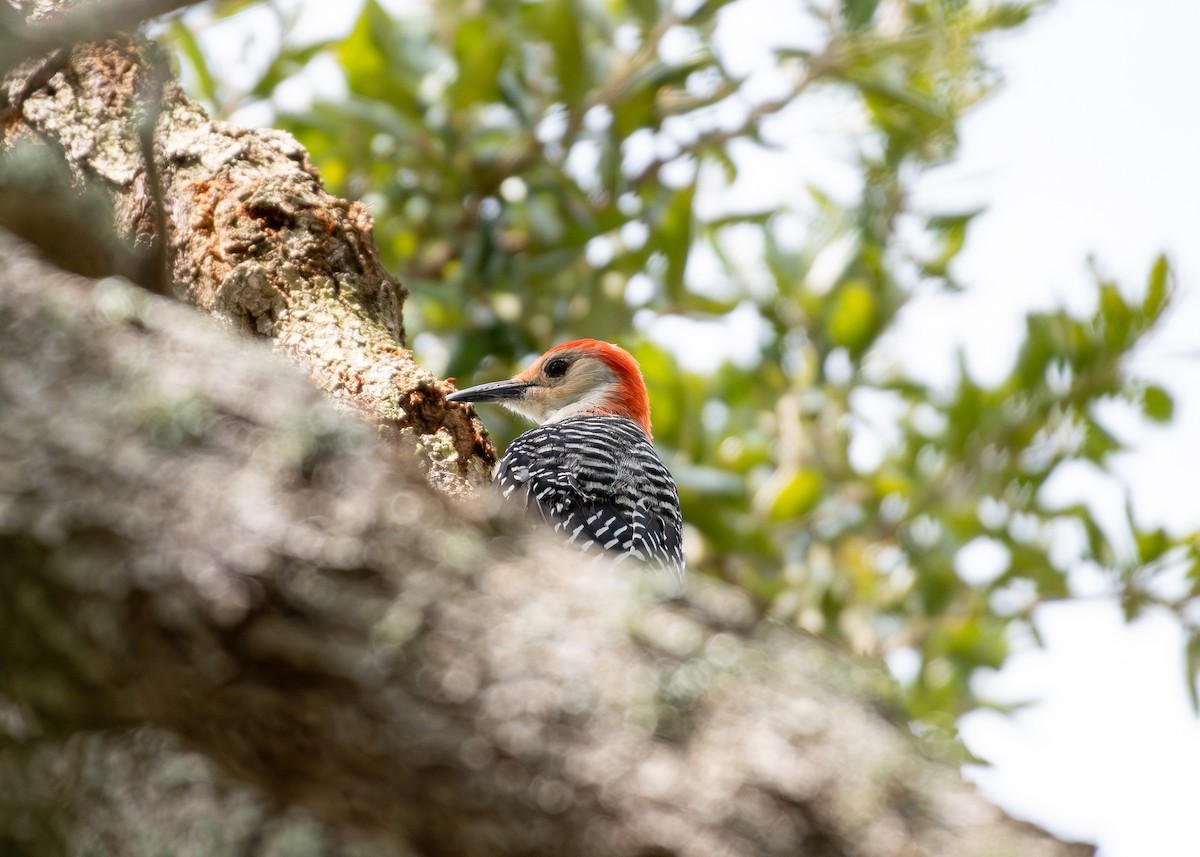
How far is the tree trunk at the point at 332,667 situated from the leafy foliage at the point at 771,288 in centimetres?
361

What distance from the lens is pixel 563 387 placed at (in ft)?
17.4

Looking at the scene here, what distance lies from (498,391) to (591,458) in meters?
0.84

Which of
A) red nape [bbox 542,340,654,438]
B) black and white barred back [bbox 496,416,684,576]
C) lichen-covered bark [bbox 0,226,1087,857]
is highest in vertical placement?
red nape [bbox 542,340,654,438]

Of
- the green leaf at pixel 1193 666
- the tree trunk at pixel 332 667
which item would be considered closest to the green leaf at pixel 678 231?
the green leaf at pixel 1193 666

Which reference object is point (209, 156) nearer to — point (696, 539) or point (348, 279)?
point (348, 279)

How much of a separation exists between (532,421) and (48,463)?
171 inches

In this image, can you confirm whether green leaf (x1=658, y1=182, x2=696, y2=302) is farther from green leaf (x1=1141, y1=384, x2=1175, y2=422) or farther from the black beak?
green leaf (x1=1141, y1=384, x2=1175, y2=422)

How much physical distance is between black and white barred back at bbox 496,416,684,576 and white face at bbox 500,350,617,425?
0.56m

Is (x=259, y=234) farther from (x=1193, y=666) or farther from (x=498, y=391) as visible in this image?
(x=1193, y=666)

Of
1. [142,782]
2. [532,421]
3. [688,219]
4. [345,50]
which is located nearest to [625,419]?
[532,421]

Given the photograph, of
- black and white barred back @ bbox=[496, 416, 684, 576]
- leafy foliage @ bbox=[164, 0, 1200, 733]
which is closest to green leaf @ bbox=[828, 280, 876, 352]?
leafy foliage @ bbox=[164, 0, 1200, 733]

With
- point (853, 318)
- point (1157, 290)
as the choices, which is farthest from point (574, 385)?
point (1157, 290)

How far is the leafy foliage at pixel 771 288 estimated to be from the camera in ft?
16.8

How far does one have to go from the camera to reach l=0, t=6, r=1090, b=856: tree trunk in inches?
41.3
